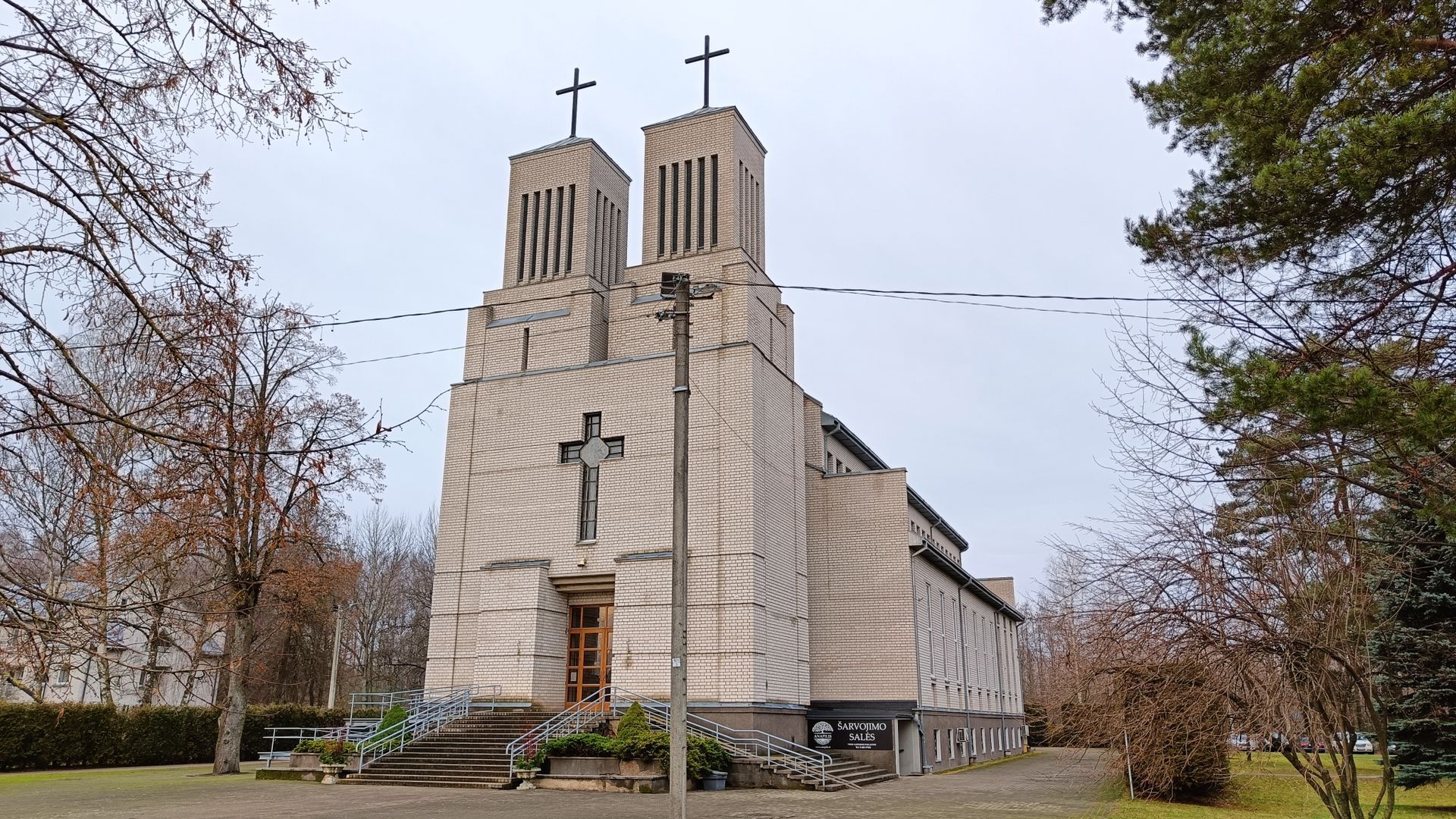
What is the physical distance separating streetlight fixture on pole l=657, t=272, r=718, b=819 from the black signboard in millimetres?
A: 14964

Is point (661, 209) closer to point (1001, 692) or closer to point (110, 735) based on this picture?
point (110, 735)

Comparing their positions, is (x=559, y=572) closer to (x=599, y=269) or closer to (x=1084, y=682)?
(x=599, y=269)

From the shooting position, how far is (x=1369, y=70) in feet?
27.8

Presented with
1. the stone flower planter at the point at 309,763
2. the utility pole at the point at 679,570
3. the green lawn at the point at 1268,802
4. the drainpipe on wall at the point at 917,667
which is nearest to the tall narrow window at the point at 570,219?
the drainpipe on wall at the point at 917,667

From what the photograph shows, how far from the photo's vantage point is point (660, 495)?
83.9 ft

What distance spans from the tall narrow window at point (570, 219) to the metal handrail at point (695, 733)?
503 inches

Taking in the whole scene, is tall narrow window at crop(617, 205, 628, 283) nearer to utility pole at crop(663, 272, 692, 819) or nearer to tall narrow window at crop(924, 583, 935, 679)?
tall narrow window at crop(924, 583, 935, 679)

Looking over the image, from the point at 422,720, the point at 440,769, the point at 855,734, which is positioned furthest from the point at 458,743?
the point at 855,734

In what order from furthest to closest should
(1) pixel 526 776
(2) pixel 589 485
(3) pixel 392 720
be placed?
(2) pixel 589 485 < (3) pixel 392 720 < (1) pixel 526 776

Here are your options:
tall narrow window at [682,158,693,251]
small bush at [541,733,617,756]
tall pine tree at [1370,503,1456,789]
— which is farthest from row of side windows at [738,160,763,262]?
tall pine tree at [1370,503,1456,789]

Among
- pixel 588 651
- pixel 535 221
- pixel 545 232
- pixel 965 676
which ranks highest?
pixel 535 221

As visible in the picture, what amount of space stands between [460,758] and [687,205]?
16.3m

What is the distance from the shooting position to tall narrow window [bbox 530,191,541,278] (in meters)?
29.6

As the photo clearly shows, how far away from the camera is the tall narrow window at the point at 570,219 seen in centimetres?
2914
